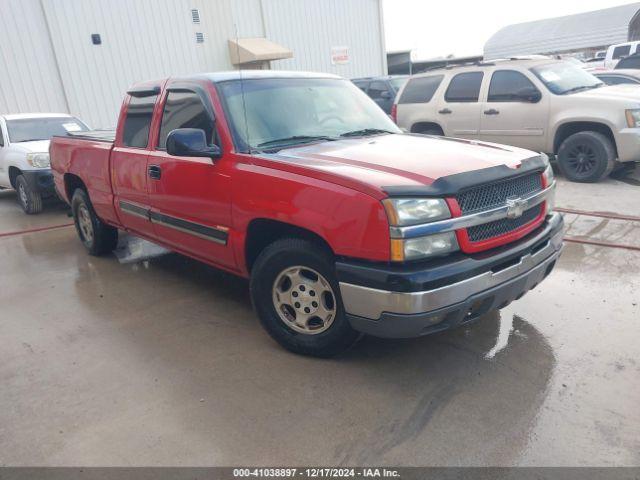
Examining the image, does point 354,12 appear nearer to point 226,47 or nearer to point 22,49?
point 226,47

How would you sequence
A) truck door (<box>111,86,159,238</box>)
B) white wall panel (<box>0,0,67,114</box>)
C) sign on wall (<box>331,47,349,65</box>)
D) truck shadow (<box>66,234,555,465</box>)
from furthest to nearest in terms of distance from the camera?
sign on wall (<box>331,47,349,65</box>) → white wall panel (<box>0,0,67,114</box>) → truck door (<box>111,86,159,238</box>) → truck shadow (<box>66,234,555,465</box>)

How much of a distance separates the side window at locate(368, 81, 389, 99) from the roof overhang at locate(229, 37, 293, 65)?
12.8 ft

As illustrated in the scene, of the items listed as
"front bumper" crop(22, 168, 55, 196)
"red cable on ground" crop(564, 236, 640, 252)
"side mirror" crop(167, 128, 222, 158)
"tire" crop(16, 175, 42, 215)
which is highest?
"side mirror" crop(167, 128, 222, 158)

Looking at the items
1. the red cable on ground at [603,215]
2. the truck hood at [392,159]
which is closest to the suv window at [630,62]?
the red cable on ground at [603,215]

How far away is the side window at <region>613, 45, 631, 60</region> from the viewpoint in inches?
663

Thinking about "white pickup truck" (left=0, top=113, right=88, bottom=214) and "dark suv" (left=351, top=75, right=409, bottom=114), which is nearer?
"white pickup truck" (left=0, top=113, right=88, bottom=214)

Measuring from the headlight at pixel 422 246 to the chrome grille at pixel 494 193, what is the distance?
188mm

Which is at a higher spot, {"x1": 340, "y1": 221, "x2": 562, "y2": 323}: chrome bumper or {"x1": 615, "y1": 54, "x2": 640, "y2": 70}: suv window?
{"x1": 615, "y1": 54, "x2": 640, "y2": 70}: suv window

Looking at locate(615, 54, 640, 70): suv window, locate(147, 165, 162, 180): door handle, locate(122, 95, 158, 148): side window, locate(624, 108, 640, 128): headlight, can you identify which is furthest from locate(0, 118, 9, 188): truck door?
locate(615, 54, 640, 70): suv window

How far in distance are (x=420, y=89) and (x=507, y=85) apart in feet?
5.39

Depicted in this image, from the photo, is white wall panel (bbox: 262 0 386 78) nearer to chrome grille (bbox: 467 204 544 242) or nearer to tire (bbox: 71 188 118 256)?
tire (bbox: 71 188 118 256)

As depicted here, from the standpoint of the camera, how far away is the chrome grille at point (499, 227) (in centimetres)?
282

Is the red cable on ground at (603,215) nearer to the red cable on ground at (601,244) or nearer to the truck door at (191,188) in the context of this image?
the red cable on ground at (601,244)

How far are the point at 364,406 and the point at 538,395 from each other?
97 cm
